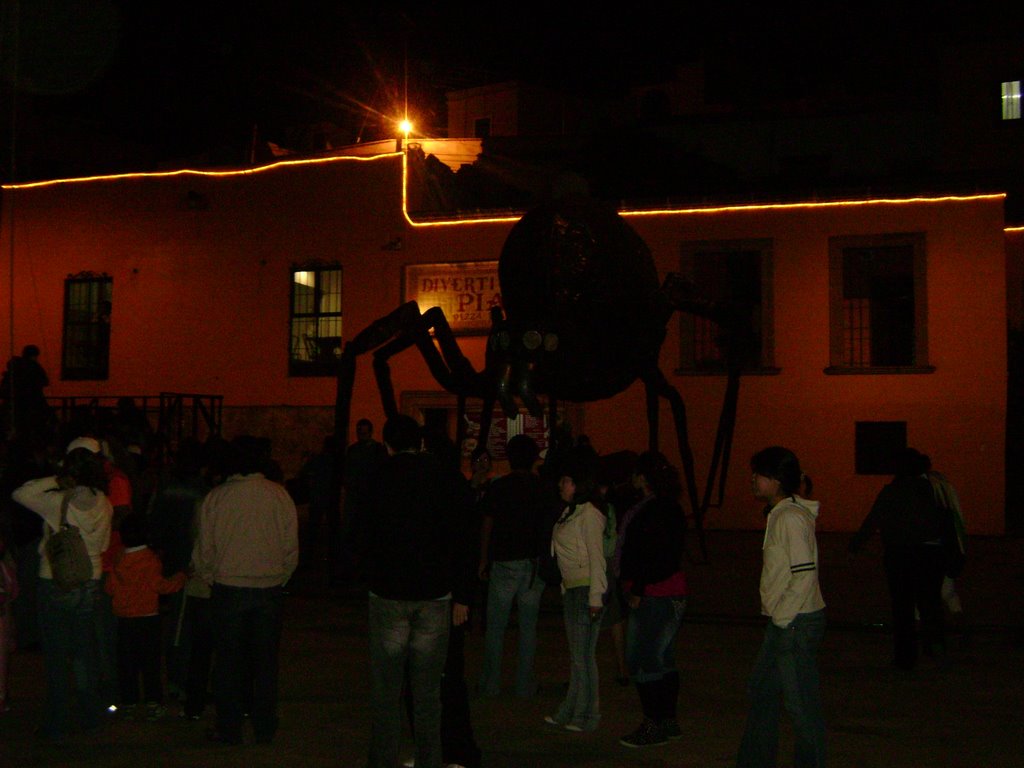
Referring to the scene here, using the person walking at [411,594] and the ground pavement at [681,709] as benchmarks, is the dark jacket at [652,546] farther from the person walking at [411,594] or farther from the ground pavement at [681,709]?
the person walking at [411,594]

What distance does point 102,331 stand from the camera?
2784cm

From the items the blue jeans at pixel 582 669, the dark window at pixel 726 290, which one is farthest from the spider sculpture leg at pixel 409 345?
the dark window at pixel 726 290

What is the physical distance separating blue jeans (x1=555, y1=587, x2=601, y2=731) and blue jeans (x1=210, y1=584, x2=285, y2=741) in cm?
181

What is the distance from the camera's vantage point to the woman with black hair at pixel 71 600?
7504mm

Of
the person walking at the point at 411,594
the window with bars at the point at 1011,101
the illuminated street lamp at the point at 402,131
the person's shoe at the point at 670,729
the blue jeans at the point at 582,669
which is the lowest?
the person's shoe at the point at 670,729

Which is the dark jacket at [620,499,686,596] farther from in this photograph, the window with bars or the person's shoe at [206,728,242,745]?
the window with bars

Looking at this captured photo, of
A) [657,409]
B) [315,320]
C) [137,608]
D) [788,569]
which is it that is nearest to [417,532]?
[788,569]

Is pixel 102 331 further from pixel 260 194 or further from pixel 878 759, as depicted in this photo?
pixel 878 759

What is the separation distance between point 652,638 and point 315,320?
1985cm

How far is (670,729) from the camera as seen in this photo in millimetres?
7582

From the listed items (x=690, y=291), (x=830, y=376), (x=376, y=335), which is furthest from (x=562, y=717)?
(x=830, y=376)

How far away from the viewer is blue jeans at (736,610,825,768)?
6141mm

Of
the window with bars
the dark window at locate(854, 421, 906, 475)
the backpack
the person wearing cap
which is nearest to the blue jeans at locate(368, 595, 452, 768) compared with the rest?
the backpack

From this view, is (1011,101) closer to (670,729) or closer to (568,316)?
(568,316)
